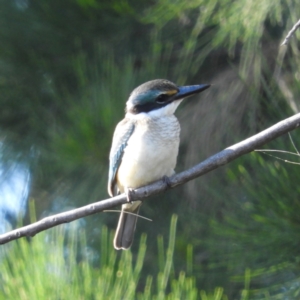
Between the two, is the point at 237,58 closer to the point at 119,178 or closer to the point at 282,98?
the point at 282,98

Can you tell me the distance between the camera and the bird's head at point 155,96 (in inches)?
65.2

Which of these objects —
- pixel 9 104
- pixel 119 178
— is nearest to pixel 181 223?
pixel 119 178

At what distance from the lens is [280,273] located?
5.24 feet

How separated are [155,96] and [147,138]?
0.37ft

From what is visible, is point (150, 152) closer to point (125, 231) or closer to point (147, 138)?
point (147, 138)

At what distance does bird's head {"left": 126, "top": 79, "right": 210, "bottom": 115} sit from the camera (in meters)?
1.66

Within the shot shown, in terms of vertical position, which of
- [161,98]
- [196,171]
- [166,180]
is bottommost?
[196,171]

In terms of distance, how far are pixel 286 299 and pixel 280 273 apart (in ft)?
0.20

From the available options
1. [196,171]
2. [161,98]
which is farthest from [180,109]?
[196,171]

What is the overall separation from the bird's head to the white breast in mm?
30

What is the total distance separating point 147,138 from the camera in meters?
1.67

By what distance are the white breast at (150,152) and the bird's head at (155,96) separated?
30mm

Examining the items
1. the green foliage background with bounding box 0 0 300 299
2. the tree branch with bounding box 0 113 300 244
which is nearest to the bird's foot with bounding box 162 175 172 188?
the green foliage background with bounding box 0 0 300 299

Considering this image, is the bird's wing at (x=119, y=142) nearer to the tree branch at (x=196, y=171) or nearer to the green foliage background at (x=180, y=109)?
the green foliage background at (x=180, y=109)
